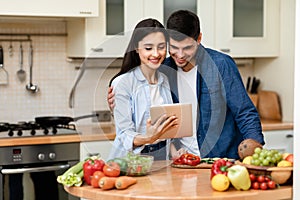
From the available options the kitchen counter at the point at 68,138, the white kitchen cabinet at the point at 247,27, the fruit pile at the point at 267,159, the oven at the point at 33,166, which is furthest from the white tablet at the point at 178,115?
the white kitchen cabinet at the point at 247,27

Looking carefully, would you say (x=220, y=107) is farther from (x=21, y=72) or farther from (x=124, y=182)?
(x=21, y=72)

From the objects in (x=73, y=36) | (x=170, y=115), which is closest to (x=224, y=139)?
(x=170, y=115)

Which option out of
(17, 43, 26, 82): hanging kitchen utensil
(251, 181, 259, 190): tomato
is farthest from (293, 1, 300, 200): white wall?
(17, 43, 26, 82): hanging kitchen utensil

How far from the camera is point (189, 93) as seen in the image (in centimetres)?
306

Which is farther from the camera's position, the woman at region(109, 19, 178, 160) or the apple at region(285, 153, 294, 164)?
the woman at region(109, 19, 178, 160)

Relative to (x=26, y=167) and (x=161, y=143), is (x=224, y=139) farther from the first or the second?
(x=26, y=167)

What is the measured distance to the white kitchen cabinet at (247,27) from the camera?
4742 mm

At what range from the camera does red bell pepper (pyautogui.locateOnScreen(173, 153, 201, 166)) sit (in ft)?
9.71

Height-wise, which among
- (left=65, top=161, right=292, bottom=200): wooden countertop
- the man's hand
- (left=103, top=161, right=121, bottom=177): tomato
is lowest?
(left=65, top=161, right=292, bottom=200): wooden countertop

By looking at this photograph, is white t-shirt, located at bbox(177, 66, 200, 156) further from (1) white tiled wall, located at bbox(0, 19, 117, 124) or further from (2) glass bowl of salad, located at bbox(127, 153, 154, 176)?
(1) white tiled wall, located at bbox(0, 19, 117, 124)

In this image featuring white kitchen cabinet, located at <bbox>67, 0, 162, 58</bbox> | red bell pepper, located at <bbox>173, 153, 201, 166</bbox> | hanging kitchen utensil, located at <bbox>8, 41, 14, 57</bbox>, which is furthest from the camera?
hanging kitchen utensil, located at <bbox>8, 41, 14, 57</bbox>

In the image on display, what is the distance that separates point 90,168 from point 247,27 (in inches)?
103

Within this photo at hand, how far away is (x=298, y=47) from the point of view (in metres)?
2.55

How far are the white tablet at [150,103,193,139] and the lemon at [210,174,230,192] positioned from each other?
1.32 feet
